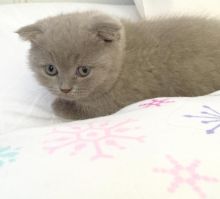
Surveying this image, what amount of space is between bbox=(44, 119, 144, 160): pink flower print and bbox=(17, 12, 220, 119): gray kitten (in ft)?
1.02

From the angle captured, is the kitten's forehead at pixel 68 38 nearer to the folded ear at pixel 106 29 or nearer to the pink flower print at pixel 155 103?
the folded ear at pixel 106 29

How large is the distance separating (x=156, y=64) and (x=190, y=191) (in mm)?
611

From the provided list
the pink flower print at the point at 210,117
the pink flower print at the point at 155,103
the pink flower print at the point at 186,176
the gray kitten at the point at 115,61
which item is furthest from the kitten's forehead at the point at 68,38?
the pink flower print at the point at 186,176

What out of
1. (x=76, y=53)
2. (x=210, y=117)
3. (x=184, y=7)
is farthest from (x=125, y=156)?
(x=184, y=7)

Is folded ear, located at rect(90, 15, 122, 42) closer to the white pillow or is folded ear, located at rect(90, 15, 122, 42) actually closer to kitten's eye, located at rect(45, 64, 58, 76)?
kitten's eye, located at rect(45, 64, 58, 76)

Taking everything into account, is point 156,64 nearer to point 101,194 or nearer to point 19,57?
point 19,57

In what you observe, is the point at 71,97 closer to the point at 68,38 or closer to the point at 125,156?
the point at 68,38

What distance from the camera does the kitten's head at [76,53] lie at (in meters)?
1.05

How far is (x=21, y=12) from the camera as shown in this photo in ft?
5.49

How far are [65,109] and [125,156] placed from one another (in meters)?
0.50

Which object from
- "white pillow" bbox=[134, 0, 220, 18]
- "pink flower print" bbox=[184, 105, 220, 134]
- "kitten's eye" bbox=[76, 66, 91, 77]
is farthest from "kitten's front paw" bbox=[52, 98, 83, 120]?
"white pillow" bbox=[134, 0, 220, 18]

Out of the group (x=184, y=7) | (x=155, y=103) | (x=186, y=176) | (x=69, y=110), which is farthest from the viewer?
(x=184, y=7)

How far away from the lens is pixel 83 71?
1.09m

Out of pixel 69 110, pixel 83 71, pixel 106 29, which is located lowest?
pixel 69 110
